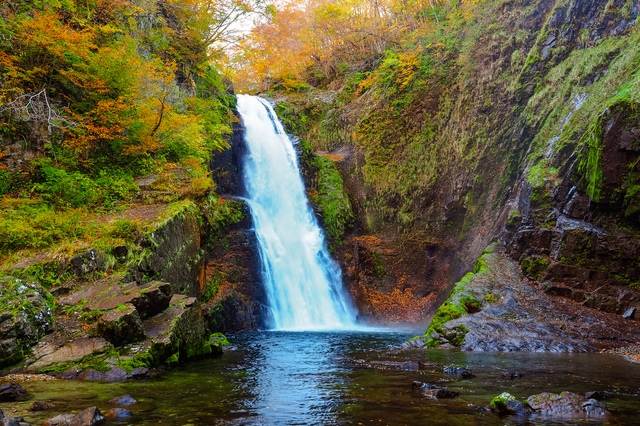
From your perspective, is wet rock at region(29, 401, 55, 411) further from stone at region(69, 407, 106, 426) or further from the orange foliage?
the orange foliage

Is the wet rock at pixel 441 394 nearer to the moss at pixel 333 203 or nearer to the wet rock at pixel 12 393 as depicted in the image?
the wet rock at pixel 12 393

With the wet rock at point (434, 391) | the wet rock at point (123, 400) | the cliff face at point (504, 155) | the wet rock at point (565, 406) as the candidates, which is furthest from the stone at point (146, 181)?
the wet rock at point (565, 406)

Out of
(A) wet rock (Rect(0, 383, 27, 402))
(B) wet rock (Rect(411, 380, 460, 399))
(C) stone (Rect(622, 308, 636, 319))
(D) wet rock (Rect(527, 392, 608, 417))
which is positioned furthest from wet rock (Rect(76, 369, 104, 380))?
(C) stone (Rect(622, 308, 636, 319))

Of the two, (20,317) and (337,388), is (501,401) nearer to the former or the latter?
(337,388)

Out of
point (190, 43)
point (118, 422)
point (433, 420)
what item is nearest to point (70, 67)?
point (190, 43)

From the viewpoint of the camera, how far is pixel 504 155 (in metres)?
16.2

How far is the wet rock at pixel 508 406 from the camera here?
13.6 feet

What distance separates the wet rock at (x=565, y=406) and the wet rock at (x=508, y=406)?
134mm

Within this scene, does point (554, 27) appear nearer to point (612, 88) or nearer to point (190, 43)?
point (612, 88)

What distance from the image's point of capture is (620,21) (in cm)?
1345

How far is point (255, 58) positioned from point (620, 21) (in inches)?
796

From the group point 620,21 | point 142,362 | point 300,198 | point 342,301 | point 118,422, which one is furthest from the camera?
point 300,198

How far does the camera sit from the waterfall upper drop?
1522 cm

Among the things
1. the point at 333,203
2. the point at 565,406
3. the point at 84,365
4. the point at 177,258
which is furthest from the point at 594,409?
the point at 333,203
